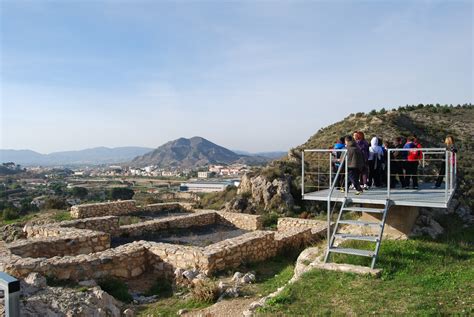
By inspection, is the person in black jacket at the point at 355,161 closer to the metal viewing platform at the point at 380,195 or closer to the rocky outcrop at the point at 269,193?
the metal viewing platform at the point at 380,195

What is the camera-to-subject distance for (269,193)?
22.5 m

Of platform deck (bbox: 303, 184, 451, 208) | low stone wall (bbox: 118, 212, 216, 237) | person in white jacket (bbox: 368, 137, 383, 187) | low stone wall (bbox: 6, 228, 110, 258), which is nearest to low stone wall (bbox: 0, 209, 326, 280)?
low stone wall (bbox: 6, 228, 110, 258)

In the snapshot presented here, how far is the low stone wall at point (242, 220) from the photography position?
58.9 ft

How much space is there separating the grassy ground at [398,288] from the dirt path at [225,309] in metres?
1.04

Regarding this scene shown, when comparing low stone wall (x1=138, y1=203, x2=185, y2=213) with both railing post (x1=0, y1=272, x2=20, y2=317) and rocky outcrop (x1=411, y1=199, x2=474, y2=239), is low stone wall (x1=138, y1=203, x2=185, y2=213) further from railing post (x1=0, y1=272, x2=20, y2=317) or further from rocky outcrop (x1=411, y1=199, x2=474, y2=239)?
railing post (x1=0, y1=272, x2=20, y2=317)

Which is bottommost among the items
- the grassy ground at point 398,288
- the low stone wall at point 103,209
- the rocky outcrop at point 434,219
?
the low stone wall at point 103,209

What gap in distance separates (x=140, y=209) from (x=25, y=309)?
14.7 meters

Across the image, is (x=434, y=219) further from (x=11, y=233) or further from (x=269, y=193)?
(x=11, y=233)

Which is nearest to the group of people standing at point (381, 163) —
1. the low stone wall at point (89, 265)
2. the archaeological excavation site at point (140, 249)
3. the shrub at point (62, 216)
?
the archaeological excavation site at point (140, 249)

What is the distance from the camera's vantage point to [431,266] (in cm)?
773

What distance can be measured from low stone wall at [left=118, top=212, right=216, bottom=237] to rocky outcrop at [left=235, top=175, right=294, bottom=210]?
382 cm

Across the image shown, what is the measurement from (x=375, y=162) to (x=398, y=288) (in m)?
5.07

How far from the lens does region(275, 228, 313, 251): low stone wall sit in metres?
12.4

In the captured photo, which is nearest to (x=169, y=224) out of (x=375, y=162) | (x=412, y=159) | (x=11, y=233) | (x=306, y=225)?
(x=306, y=225)
